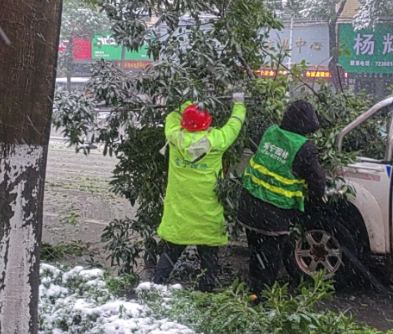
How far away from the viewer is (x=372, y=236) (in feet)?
18.5

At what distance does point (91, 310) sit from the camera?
3.45 meters

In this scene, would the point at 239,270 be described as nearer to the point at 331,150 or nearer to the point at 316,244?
the point at 316,244

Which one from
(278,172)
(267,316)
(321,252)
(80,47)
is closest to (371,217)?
(321,252)

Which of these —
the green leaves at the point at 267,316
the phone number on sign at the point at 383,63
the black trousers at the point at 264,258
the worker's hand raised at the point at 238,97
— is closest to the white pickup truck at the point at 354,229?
the black trousers at the point at 264,258

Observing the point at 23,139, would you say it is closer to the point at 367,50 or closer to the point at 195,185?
the point at 195,185

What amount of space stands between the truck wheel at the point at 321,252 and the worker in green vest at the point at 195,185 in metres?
0.92

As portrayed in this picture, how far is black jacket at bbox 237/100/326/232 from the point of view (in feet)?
15.8

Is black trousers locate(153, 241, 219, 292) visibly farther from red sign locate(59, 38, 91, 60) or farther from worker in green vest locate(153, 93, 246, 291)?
red sign locate(59, 38, 91, 60)

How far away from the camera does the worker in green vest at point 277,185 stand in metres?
4.83

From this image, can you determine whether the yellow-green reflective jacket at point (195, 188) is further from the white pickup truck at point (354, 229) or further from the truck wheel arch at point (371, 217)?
the truck wheel arch at point (371, 217)

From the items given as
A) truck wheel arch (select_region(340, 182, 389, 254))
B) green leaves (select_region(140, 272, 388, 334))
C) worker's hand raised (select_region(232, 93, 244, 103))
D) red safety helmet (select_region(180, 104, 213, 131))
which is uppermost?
worker's hand raised (select_region(232, 93, 244, 103))

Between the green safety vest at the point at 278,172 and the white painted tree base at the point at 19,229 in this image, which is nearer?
the white painted tree base at the point at 19,229


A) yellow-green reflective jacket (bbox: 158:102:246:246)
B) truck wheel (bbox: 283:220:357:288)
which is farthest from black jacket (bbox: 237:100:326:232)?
truck wheel (bbox: 283:220:357:288)

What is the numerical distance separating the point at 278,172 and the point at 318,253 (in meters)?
1.33
